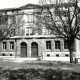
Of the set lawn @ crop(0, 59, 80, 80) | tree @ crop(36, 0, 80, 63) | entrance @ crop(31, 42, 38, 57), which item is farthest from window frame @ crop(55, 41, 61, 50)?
lawn @ crop(0, 59, 80, 80)

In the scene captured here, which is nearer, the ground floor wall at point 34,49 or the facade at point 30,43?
the ground floor wall at point 34,49

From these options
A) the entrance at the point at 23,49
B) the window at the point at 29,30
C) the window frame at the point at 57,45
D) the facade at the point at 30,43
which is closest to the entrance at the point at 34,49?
the facade at the point at 30,43

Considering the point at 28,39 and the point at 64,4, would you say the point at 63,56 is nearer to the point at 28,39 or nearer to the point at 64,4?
the point at 28,39

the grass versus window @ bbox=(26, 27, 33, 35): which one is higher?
window @ bbox=(26, 27, 33, 35)

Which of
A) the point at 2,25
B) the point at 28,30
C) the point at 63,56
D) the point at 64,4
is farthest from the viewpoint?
the point at 28,30

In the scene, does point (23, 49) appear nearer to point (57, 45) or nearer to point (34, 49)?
point (34, 49)

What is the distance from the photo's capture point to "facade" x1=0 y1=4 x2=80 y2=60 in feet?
101

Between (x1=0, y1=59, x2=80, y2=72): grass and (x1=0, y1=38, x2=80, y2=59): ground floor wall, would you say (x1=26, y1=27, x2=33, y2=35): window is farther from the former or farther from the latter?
(x1=0, y1=59, x2=80, y2=72): grass

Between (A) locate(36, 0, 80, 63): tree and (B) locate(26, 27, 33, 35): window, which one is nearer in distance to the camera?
(A) locate(36, 0, 80, 63): tree

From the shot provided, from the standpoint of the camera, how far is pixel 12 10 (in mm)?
33594

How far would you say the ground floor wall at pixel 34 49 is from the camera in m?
30.7

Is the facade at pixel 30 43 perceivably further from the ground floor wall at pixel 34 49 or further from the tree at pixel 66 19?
the tree at pixel 66 19

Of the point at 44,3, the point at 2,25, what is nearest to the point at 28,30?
the point at 2,25

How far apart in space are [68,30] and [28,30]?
15.6m
